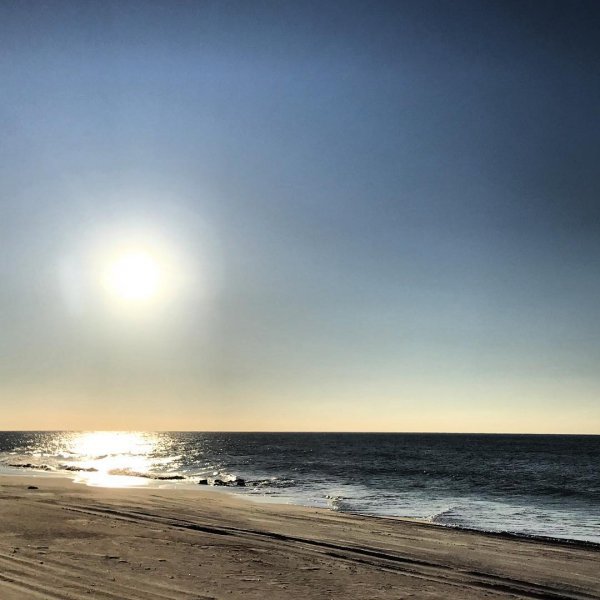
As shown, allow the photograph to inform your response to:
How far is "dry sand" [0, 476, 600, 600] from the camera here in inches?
456

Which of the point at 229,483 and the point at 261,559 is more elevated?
the point at 261,559

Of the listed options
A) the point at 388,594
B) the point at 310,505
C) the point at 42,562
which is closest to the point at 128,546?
the point at 42,562

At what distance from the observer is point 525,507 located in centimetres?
3288

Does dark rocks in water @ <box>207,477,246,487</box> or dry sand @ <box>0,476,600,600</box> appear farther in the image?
dark rocks in water @ <box>207,477,246,487</box>

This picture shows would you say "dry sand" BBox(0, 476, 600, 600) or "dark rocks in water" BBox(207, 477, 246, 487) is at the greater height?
"dry sand" BBox(0, 476, 600, 600)

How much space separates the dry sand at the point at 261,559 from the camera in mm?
11578

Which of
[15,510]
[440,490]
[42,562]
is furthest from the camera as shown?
[440,490]

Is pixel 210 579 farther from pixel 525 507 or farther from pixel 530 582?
pixel 525 507

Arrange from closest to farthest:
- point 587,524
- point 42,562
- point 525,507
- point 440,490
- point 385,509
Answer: point 42,562 < point 587,524 < point 385,509 < point 525,507 < point 440,490

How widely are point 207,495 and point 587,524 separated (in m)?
21.1

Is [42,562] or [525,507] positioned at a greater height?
[42,562]

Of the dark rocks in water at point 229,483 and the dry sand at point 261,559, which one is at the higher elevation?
the dry sand at point 261,559

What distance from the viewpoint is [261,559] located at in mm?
14672

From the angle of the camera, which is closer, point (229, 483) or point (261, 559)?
point (261, 559)
